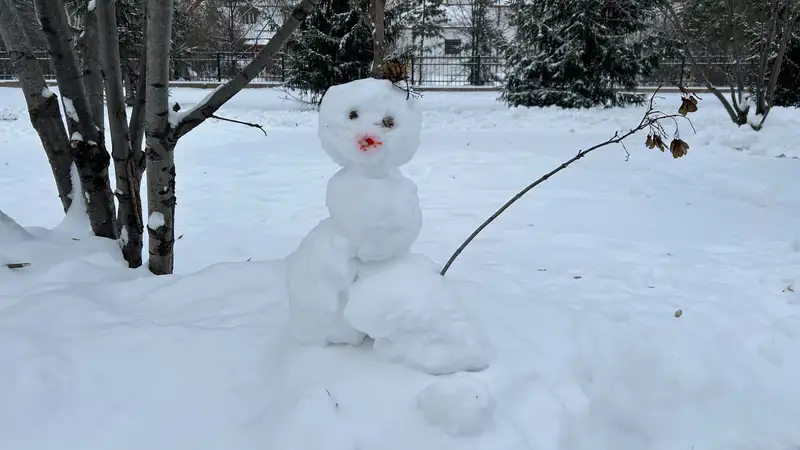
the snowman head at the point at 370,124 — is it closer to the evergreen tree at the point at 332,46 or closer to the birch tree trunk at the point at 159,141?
the birch tree trunk at the point at 159,141

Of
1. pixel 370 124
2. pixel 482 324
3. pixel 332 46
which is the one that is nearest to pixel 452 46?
pixel 332 46

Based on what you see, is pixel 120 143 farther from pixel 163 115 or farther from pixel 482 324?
pixel 482 324

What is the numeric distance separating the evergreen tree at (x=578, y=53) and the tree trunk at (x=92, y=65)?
11569mm

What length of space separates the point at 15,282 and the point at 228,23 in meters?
24.6

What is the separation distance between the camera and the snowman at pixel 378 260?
6.04 ft

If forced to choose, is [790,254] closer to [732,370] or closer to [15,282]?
[732,370]

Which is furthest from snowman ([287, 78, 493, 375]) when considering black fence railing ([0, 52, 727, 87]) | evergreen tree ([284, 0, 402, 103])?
black fence railing ([0, 52, 727, 87])

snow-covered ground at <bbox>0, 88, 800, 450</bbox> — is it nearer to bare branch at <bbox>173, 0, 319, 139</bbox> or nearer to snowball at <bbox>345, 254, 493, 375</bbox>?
snowball at <bbox>345, 254, 493, 375</bbox>

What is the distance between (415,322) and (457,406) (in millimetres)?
303

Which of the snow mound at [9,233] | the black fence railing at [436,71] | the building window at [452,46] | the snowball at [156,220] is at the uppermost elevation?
the building window at [452,46]

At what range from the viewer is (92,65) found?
3188 mm

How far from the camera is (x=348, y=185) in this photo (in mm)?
1918

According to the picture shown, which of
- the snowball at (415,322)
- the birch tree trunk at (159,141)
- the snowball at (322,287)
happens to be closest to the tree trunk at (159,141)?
the birch tree trunk at (159,141)

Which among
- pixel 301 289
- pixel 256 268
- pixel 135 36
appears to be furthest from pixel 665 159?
pixel 135 36
